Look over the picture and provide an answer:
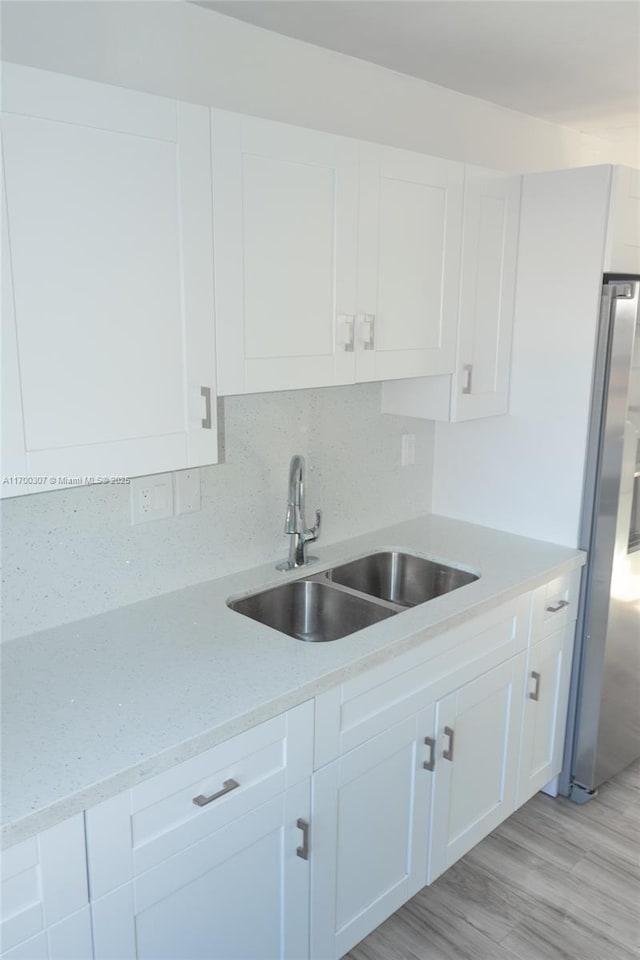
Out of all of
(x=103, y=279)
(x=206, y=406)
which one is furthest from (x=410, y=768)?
(x=103, y=279)

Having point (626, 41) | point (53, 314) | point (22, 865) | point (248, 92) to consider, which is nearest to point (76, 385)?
point (53, 314)

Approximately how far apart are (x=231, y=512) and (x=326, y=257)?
77 cm

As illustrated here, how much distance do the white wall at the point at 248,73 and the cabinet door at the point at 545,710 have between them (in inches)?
67.9

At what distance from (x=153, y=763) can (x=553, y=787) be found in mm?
1892

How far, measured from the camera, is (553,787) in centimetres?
269

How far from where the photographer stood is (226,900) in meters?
1.52

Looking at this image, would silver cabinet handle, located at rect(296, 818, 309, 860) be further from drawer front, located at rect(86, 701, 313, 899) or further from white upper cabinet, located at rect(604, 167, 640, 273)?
white upper cabinet, located at rect(604, 167, 640, 273)

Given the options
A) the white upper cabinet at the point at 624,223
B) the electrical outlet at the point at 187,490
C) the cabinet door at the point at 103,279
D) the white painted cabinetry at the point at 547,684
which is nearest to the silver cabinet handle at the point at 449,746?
the white painted cabinetry at the point at 547,684

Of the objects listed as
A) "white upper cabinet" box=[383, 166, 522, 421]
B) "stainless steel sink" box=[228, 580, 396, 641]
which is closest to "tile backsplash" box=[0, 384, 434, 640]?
"stainless steel sink" box=[228, 580, 396, 641]

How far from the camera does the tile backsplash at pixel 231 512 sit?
1.73 metres

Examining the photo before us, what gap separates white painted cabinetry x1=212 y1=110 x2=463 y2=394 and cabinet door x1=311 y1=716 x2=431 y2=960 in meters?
0.95

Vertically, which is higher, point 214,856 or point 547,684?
point 214,856

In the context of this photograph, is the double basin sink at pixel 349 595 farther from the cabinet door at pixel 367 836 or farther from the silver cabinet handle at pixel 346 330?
the silver cabinet handle at pixel 346 330

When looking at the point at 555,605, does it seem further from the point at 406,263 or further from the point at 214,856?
the point at 214,856
